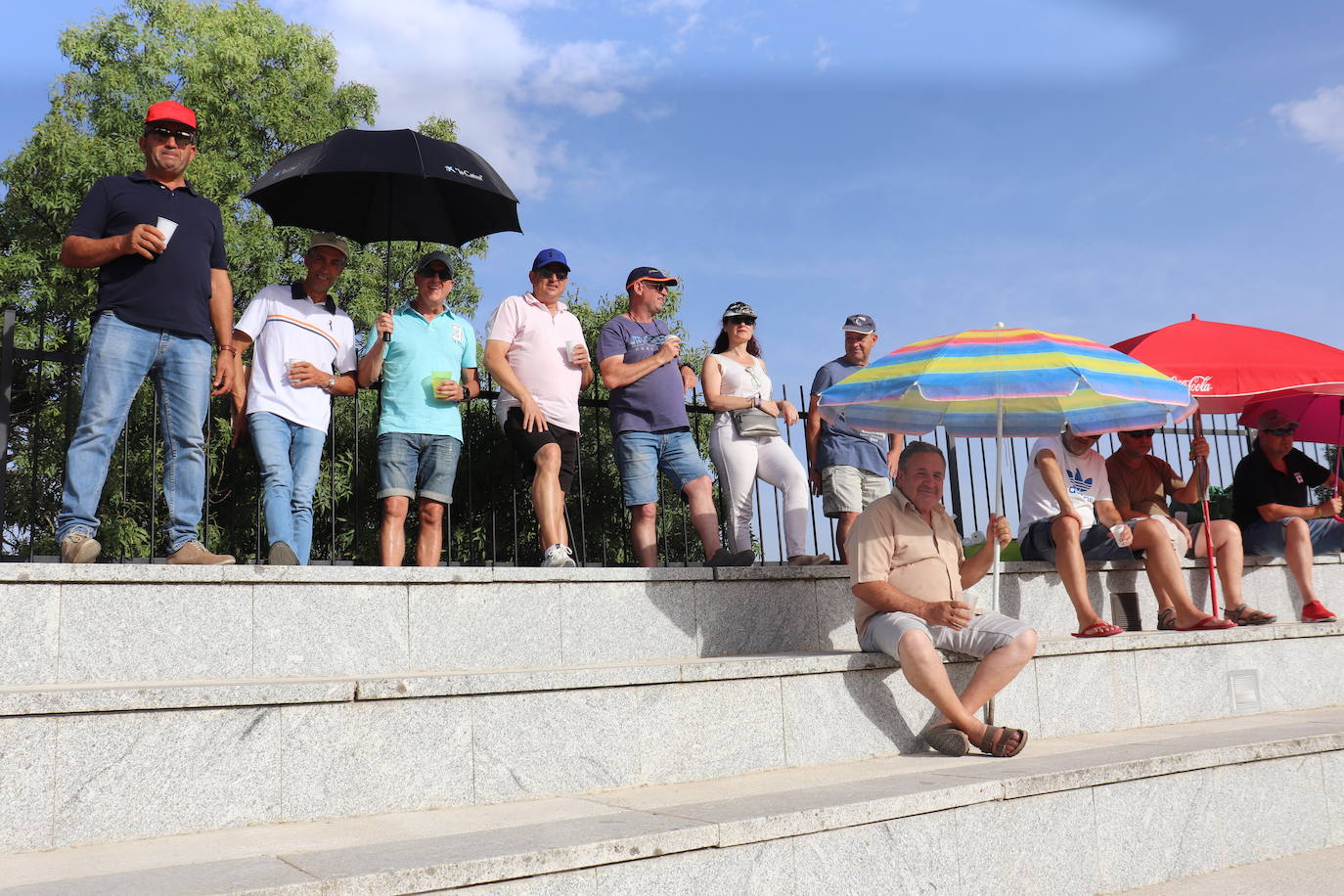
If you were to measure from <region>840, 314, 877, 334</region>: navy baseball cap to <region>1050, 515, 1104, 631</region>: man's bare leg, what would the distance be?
186cm

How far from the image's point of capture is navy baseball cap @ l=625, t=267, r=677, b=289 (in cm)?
681

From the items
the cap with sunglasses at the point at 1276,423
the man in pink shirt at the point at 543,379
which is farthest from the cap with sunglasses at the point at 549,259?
the cap with sunglasses at the point at 1276,423

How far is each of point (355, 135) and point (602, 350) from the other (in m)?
1.97

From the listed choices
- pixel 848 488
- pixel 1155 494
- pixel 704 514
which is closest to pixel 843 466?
pixel 848 488

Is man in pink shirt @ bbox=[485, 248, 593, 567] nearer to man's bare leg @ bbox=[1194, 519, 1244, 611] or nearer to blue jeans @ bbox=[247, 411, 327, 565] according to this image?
blue jeans @ bbox=[247, 411, 327, 565]

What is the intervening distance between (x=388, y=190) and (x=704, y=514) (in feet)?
9.44

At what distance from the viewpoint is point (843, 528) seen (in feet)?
23.8

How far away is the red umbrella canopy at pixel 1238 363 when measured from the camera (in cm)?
668

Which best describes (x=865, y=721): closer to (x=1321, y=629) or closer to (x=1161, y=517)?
(x=1161, y=517)

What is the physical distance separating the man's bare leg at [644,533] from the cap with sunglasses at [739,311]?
1.50m

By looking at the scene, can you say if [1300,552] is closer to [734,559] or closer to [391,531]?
[734,559]

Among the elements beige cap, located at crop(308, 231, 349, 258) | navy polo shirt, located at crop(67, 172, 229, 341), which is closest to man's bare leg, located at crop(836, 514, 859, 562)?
beige cap, located at crop(308, 231, 349, 258)

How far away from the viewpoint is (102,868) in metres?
2.84

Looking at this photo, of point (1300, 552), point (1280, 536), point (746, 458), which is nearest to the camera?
point (746, 458)
